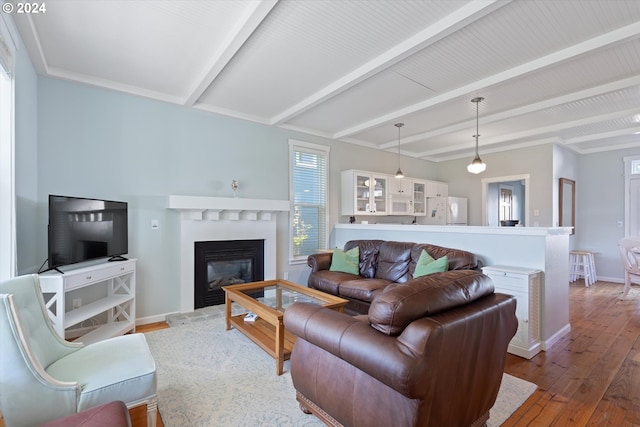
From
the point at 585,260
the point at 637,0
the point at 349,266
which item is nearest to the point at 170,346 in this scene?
the point at 349,266

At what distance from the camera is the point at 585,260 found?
599 cm

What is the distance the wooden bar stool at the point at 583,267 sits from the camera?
5973 mm

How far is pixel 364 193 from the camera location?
5.71 meters

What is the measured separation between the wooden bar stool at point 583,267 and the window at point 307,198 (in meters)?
5.04

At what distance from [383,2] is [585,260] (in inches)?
255

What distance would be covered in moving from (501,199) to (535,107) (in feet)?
15.1

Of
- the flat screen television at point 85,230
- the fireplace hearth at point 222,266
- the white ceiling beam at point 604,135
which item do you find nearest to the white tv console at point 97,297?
the flat screen television at point 85,230

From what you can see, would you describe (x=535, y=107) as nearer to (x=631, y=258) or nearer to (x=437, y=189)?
(x=631, y=258)

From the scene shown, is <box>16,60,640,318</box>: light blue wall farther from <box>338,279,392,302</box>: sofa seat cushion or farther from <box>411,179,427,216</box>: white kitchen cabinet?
<box>411,179,427,216</box>: white kitchen cabinet

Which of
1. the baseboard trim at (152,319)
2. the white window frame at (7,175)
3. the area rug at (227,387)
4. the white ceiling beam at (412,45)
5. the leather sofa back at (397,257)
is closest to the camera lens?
the area rug at (227,387)

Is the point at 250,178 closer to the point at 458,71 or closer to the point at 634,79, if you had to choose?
the point at 458,71

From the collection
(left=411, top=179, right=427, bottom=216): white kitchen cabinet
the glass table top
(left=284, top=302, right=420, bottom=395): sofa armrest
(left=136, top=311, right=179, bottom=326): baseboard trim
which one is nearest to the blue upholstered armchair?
(left=284, top=302, right=420, bottom=395): sofa armrest

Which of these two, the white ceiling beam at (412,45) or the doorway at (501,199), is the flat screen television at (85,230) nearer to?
the white ceiling beam at (412,45)

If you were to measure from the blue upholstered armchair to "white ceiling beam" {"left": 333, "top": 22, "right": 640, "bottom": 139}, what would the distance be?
12.7 feet
